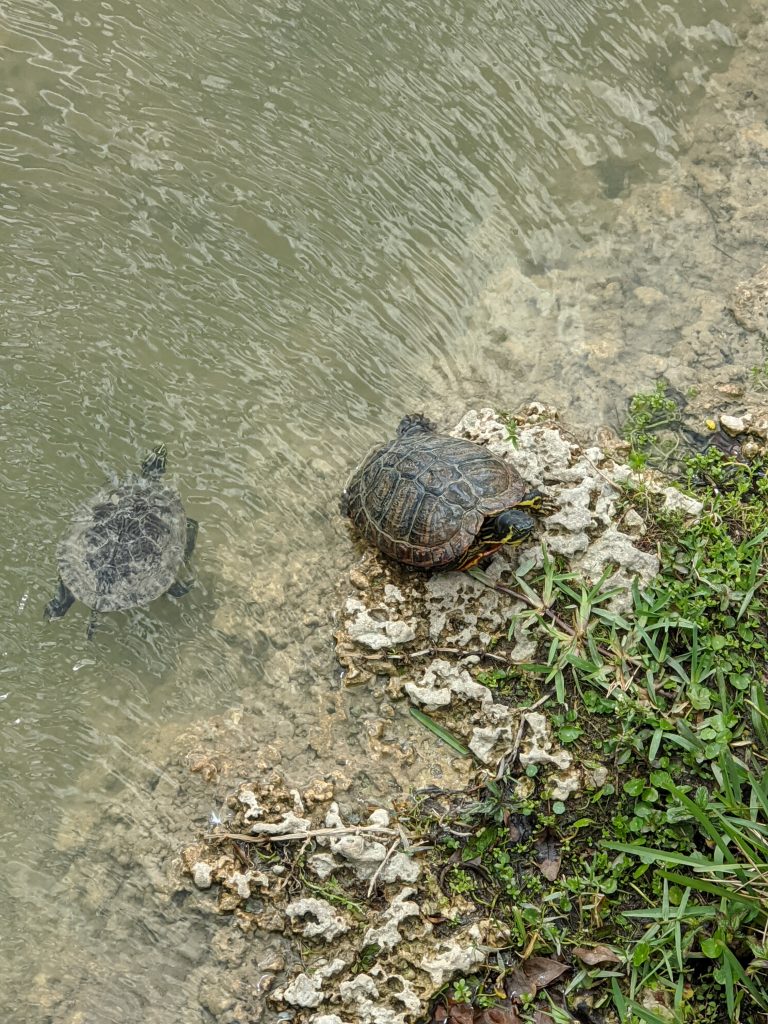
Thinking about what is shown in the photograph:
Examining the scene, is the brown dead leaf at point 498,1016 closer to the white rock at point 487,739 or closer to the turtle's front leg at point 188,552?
the white rock at point 487,739

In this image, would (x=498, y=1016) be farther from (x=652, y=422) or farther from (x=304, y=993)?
(x=652, y=422)

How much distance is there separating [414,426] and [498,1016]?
2.87m

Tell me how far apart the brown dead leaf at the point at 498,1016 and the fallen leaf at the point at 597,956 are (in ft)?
1.14

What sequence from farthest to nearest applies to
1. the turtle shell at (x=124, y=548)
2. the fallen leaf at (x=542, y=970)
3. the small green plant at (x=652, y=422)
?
the small green plant at (x=652, y=422)
the turtle shell at (x=124, y=548)
the fallen leaf at (x=542, y=970)

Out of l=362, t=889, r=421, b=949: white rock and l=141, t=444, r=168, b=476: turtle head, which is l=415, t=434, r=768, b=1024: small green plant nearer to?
l=362, t=889, r=421, b=949: white rock

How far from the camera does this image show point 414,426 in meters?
4.54

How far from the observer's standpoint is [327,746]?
12.7 ft

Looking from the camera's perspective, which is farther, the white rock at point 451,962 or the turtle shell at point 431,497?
the turtle shell at point 431,497

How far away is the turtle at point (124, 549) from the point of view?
4.22 meters

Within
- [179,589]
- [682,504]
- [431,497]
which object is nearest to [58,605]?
[179,589]

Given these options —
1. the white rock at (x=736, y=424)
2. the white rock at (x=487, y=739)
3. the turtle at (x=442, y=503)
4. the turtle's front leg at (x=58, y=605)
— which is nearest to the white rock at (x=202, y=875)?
the white rock at (x=487, y=739)

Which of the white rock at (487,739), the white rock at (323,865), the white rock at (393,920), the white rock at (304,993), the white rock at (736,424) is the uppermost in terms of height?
the white rock at (736,424)

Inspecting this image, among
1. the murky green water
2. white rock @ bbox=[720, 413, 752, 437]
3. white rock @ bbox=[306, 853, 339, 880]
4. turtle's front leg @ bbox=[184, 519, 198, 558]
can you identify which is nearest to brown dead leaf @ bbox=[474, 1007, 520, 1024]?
white rock @ bbox=[306, 853, 339, 880]

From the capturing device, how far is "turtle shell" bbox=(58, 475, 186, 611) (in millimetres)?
4219
